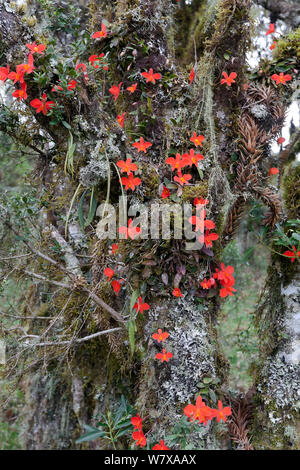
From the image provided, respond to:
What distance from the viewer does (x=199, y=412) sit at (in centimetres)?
151

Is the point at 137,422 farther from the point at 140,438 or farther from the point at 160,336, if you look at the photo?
the point at 160,336

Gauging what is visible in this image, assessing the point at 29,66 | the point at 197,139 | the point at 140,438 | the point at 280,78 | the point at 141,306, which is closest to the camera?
the point at 29,66

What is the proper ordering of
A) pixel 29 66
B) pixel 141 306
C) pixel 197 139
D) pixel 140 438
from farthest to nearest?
pixel 197 139 → pixel 141 306 → pixel 140 438 → pixel 29 66

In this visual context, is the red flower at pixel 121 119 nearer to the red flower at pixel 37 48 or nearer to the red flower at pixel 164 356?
the red flower at pixel 37 48

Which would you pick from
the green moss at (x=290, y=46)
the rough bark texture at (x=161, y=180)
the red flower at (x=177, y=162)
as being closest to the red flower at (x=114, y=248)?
the rough bark texture at (x=161, y=180)

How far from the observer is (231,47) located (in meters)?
1.86

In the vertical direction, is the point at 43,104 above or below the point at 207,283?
above

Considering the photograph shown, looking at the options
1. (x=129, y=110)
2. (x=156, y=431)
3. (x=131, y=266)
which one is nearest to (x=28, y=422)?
(x=156, y=431)

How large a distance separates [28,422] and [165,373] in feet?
5.93

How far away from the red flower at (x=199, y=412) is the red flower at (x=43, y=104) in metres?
1.49

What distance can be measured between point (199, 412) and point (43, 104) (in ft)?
5.16

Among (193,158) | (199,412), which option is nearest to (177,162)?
(193,158)

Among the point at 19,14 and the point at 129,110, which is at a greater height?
the point at 19,14

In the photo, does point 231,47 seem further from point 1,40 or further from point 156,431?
point 156,431
